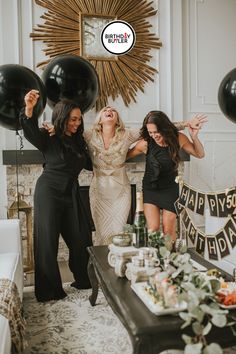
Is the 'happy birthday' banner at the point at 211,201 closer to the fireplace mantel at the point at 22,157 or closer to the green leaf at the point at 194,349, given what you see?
the green leaf at the point at 194,349

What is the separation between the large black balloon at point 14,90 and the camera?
2.87m

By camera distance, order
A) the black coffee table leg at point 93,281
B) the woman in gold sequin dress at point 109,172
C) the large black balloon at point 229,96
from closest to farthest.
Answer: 1. the black coffee table leg at point 93,281
2. the woman in gold sequin dress at point 109,172
3. the large black balloon at point 229,96

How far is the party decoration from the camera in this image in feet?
6.62

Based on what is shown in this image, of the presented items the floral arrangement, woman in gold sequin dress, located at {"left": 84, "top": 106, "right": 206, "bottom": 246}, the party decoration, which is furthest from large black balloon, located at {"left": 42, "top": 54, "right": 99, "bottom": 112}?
the floral arrangement

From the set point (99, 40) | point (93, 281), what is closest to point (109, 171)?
point (93, 281)

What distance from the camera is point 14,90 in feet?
9.43

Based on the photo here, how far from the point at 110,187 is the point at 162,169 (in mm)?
469

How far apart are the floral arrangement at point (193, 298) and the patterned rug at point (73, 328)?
0.59m

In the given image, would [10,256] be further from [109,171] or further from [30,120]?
[109,171]

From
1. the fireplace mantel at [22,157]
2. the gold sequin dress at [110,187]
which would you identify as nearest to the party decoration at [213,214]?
the gold sequin dress at [110,187]

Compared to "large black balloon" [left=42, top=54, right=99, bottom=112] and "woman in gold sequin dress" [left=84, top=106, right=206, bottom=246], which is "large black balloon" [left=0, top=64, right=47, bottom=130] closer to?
"large black balloon" [left=42, top=54, right=99, bottom=112]

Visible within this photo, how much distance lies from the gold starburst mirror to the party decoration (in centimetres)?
195

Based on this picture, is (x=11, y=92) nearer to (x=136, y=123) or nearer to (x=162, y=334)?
(x=136, y=123)

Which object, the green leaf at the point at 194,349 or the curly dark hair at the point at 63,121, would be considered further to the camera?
the curly dark hair at the point at 63,121
